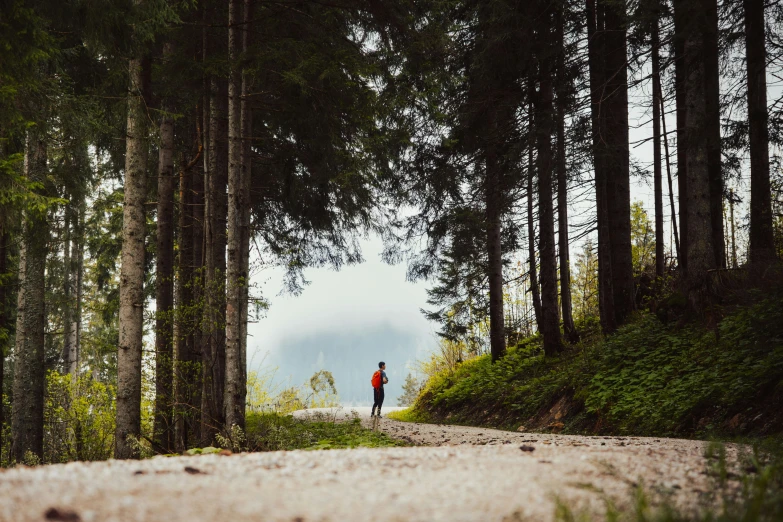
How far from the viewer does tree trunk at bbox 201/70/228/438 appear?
349 inches

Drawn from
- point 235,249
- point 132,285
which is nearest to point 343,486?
point 235,249

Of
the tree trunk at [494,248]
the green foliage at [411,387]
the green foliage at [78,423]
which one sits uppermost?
the tree trunk at [494,248]

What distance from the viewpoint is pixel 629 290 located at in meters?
12.1

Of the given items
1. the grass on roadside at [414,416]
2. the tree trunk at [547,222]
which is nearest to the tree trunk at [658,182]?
the tree trunk at [547,222]

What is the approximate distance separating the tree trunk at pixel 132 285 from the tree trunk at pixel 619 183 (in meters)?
9.29

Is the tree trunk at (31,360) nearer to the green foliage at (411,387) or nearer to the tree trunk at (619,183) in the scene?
the tree trunk at (619,183)

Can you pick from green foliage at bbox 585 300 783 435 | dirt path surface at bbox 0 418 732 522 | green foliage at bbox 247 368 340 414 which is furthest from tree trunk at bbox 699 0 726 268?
green foliage at bbox 247 368 340 414

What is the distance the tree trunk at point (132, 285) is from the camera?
8.01m

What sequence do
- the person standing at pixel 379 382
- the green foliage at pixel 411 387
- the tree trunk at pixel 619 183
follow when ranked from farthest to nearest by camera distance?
the green foliage at pixel 411 387 → the person standing at pixel 379 382 → the tree trunk at pixel 619 183

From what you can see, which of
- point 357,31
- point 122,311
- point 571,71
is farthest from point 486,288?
point 122,311

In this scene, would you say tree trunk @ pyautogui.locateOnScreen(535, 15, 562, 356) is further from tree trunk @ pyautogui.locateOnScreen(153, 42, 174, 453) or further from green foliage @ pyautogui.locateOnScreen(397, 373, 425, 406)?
green foliage @ pyautogui.locateOnScreen(397, 373, 425, 406)

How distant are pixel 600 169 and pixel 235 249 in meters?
8.23

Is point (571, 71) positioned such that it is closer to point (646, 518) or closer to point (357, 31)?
point (357, 31)

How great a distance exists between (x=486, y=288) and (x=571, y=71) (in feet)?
27.0
